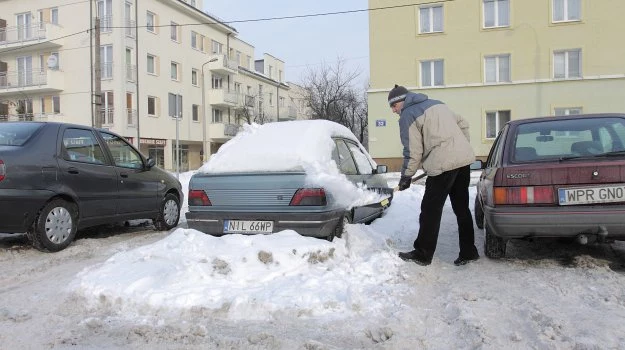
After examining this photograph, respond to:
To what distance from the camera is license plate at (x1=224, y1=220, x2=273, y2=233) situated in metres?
4.88

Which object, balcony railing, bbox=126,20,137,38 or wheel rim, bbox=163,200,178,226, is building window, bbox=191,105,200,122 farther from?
wheel rim, bbox=163,200,178,226

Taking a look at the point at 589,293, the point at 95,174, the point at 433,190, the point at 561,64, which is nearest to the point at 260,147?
the point at 433,190

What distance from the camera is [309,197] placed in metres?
4.79

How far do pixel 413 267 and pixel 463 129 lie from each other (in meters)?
1.55

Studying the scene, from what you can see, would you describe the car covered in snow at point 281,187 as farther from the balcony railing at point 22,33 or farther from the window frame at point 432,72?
the balcony railing at point 22,33

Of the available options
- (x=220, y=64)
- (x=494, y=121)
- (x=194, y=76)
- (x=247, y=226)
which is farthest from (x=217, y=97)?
(x=247, y=226)

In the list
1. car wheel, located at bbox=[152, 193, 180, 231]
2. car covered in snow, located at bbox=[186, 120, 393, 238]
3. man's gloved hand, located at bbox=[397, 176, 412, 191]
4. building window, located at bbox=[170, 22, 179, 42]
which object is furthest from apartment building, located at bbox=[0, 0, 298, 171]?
man's gloved hand, located at bbox=[397, 176, 412, 191]

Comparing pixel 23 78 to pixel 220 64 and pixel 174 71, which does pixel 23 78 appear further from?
pixel 220 64

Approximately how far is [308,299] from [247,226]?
61.7 inches

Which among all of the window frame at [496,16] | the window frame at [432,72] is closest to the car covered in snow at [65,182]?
the window frame at [432,72]

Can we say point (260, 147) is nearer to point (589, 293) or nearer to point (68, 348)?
point (68, 348)

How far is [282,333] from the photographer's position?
3.16 metres

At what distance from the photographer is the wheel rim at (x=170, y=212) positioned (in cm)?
777

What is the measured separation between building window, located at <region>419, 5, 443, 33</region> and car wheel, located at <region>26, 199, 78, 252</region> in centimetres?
2156
